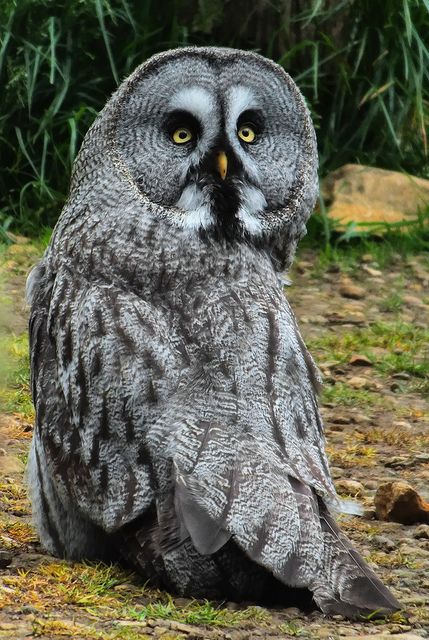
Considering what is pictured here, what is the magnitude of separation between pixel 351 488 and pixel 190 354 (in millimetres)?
1498

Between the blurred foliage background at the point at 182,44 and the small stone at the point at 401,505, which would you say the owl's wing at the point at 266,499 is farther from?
the blurred foliage background at the point at 182,44

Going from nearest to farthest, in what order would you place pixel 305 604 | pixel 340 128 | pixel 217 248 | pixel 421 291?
1. pixel 305 604
2. pixel 217 248
3. pixel 421 291
4. pixel 340 128

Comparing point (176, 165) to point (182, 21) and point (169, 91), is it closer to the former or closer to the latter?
point (169, 91)

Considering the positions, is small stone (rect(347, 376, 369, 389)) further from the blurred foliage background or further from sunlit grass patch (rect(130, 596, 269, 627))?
sunlit grass patch (rect(130, 596, 269, 627))

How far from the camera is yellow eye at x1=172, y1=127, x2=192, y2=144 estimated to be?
4387 mm

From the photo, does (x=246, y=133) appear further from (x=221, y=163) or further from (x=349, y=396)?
(x=349, y=396)

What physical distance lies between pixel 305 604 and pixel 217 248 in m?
1.21

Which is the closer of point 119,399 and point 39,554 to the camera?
point 119,399

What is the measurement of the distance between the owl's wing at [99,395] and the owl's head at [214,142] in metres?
0.43

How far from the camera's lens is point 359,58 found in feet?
27.6

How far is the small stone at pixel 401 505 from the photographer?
476 centimetres

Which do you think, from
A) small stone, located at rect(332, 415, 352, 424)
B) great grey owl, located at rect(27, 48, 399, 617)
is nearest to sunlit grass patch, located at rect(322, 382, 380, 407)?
small stone, located at rect(332, 415, 352, 424)

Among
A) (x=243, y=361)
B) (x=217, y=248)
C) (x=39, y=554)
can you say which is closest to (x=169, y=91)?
(x=217, y=248)

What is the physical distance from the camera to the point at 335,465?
5570 mm
